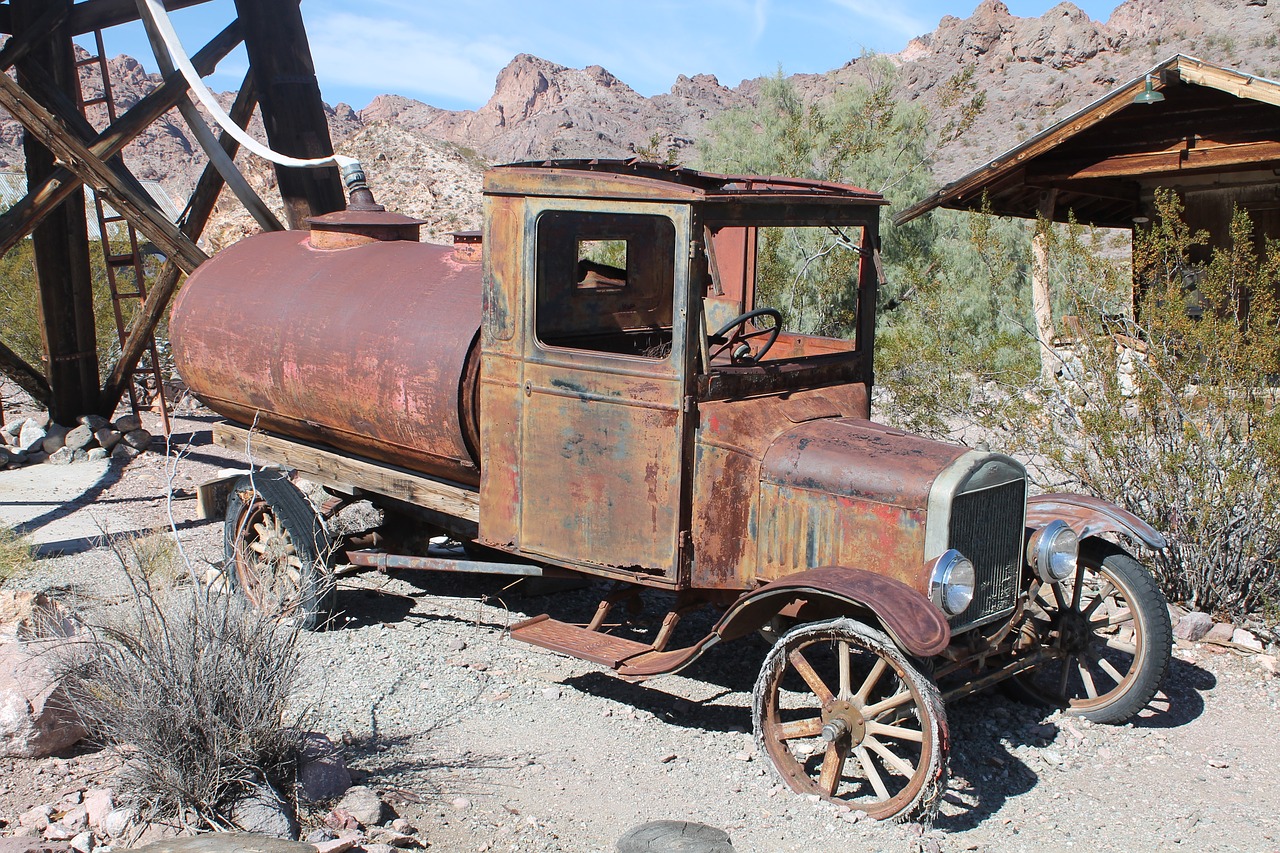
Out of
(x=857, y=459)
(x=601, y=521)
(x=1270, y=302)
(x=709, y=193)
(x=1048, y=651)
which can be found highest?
(x=709, y=193)

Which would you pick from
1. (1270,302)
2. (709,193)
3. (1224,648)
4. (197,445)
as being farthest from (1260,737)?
(197,445)

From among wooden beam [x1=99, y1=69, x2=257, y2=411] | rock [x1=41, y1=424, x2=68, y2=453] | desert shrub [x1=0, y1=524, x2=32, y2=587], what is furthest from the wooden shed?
rock [x1=41, y1=424, x2=68, y2=453]

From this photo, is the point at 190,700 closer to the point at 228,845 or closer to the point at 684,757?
the point at 228,845

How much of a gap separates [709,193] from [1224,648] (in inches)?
152

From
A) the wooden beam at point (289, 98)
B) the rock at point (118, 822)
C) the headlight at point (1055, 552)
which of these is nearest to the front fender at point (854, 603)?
the headlight at point (1055, 552)

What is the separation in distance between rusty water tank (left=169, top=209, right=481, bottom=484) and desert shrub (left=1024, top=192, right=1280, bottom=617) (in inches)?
144

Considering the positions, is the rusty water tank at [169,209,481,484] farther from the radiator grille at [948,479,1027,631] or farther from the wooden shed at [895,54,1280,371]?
the wooden shed at [895,54,1280,371]

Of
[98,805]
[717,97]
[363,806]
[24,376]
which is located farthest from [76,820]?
[717,97]

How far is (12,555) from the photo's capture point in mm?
6496

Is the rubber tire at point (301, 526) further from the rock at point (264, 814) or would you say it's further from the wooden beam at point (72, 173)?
the wooden beam at point (72, 173)

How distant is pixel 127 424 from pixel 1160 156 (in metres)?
10.8

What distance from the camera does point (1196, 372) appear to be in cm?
621

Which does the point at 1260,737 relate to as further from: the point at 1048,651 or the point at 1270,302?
the point at 1270,302

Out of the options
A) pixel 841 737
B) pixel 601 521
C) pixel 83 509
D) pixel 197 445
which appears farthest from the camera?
pixel 197 445
